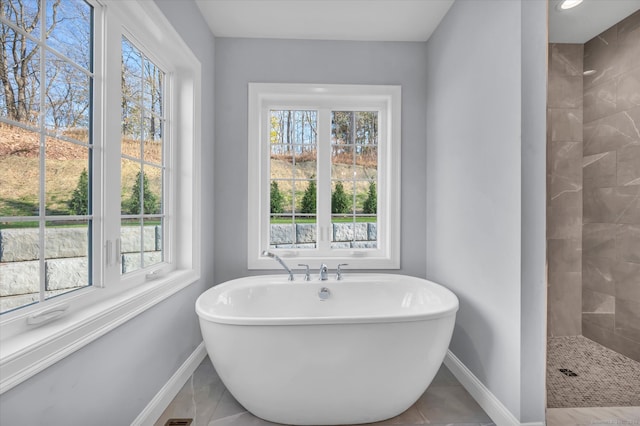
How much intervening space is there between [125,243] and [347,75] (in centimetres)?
200

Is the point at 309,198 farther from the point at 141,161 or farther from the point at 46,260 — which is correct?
the point at 46,260

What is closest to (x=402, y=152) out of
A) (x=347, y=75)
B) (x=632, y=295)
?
(x=347, y=75)

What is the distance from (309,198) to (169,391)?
1.66 meters

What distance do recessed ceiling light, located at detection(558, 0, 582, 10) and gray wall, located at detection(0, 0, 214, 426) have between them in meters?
2.06

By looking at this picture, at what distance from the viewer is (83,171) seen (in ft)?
4.40

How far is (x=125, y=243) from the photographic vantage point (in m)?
1.62

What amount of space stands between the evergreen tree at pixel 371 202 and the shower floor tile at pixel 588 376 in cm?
150

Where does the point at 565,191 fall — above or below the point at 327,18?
below

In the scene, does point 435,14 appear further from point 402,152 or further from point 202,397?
point 202,397

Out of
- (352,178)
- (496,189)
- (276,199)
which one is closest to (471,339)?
(496,189)

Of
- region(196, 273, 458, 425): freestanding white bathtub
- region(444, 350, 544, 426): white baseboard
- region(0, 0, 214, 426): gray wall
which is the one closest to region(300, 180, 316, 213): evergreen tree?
region(0, 0, 214, 426): gray wall

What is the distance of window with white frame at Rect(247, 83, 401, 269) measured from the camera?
2732 millimetres

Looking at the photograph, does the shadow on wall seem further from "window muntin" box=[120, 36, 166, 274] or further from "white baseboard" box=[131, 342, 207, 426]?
"window muntin" box=[120, 36, 166, 274]

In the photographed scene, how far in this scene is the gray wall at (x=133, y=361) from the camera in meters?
1.00
